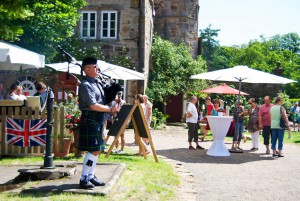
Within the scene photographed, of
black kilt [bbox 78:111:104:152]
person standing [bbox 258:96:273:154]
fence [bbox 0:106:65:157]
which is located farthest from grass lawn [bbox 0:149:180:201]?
person standing [bbox 258:96:273:154]

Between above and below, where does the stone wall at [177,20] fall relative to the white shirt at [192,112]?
above

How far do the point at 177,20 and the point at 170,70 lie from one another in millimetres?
→ 4539

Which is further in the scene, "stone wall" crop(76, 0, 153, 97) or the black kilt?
"stone wall" crop(76, 0, 153, 97)

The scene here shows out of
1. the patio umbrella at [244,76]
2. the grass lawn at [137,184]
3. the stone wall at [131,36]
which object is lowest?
the grass lawn at [137,184]

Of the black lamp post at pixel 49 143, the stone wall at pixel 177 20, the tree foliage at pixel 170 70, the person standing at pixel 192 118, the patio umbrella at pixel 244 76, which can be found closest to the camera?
the black lamp post at pixel 49 143

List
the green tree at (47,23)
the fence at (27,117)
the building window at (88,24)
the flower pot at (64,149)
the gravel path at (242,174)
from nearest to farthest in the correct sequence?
the gravel path at (242,174) → the fence at (27,117) → the flower pot at (64,149) → the green tree at (47,23) → the building window at (88,24)

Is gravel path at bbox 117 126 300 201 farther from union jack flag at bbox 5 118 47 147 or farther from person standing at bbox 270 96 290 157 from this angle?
union jack flag at bbox 5 118 47 147

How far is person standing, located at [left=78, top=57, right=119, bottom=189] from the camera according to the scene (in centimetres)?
614

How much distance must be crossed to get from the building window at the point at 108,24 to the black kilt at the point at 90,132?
54.1 ft

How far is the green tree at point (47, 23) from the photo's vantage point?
63.6 feet

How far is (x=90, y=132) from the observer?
6234mm

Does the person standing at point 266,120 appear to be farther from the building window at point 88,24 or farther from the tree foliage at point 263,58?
the tree foliage at point 263,58

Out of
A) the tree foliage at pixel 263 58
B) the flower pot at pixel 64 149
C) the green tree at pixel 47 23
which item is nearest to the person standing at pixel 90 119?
the flower pot at pixel 64 149

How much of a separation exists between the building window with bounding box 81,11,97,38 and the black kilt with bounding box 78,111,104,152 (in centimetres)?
1688
